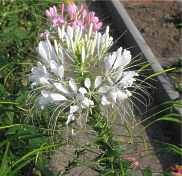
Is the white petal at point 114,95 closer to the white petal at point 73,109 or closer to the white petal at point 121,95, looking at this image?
the white petal at point 121,95

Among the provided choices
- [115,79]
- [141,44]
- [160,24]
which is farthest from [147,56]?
[115,79]

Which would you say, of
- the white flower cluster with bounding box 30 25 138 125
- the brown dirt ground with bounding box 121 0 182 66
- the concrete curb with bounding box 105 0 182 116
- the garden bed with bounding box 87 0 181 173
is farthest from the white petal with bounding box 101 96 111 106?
the brown dirt ground with bounding box 121 0 182 66

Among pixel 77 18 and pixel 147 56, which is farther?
pixel 147 56

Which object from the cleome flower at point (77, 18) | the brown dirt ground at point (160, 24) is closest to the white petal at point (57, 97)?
the cleome flower at point (77, 18)

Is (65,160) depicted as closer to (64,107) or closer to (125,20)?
(64,107)

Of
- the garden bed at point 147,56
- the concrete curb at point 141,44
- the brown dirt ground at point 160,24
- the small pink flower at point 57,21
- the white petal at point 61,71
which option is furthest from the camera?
the brown dirt ground at point 160,24

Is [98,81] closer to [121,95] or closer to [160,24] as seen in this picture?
[121,95]

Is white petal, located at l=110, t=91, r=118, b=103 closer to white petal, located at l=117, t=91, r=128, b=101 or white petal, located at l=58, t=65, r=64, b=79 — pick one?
white petal, located at l=117, t=91, r=128, b=101
